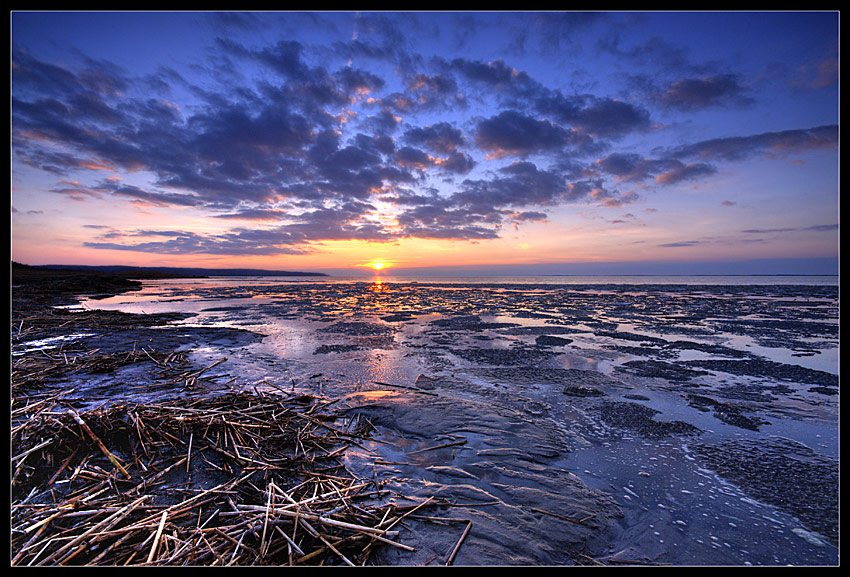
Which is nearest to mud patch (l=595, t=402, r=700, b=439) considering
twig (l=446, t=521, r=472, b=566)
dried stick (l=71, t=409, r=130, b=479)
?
twig (l=446, t=521, r=472, b=566)

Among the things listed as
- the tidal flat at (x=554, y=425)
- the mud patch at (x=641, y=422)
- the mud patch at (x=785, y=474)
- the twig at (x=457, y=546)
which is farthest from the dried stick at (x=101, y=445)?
the mud patch at (x=785, y=474)

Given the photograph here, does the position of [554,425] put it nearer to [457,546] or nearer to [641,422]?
[641,422]

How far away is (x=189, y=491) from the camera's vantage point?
4.02 meters

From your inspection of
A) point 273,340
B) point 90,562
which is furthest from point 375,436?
point 273,340

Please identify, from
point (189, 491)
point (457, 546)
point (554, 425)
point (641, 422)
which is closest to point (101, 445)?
point (189, 491)

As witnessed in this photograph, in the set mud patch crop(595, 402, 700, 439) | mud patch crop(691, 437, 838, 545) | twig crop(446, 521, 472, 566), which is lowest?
mud patch crop(595, 402, 700, 439)

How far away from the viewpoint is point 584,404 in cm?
741

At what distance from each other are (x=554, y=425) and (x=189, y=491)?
6.08m

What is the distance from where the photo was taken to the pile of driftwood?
3092 millimetres

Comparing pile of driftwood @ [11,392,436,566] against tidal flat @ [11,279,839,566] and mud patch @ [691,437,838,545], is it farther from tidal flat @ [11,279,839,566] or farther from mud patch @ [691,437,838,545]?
mud patch @ [691,437,838,545]

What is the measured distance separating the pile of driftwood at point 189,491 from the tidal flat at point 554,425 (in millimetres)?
216

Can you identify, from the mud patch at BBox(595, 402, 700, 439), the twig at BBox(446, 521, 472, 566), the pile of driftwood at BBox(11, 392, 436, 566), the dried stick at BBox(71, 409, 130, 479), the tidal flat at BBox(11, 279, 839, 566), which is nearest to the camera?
the pile of driftwood at BBox(11, 392, 436, 566)

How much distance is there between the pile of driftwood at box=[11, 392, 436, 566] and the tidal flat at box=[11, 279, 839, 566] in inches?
8.5

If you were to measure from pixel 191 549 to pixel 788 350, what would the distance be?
1912 cm
